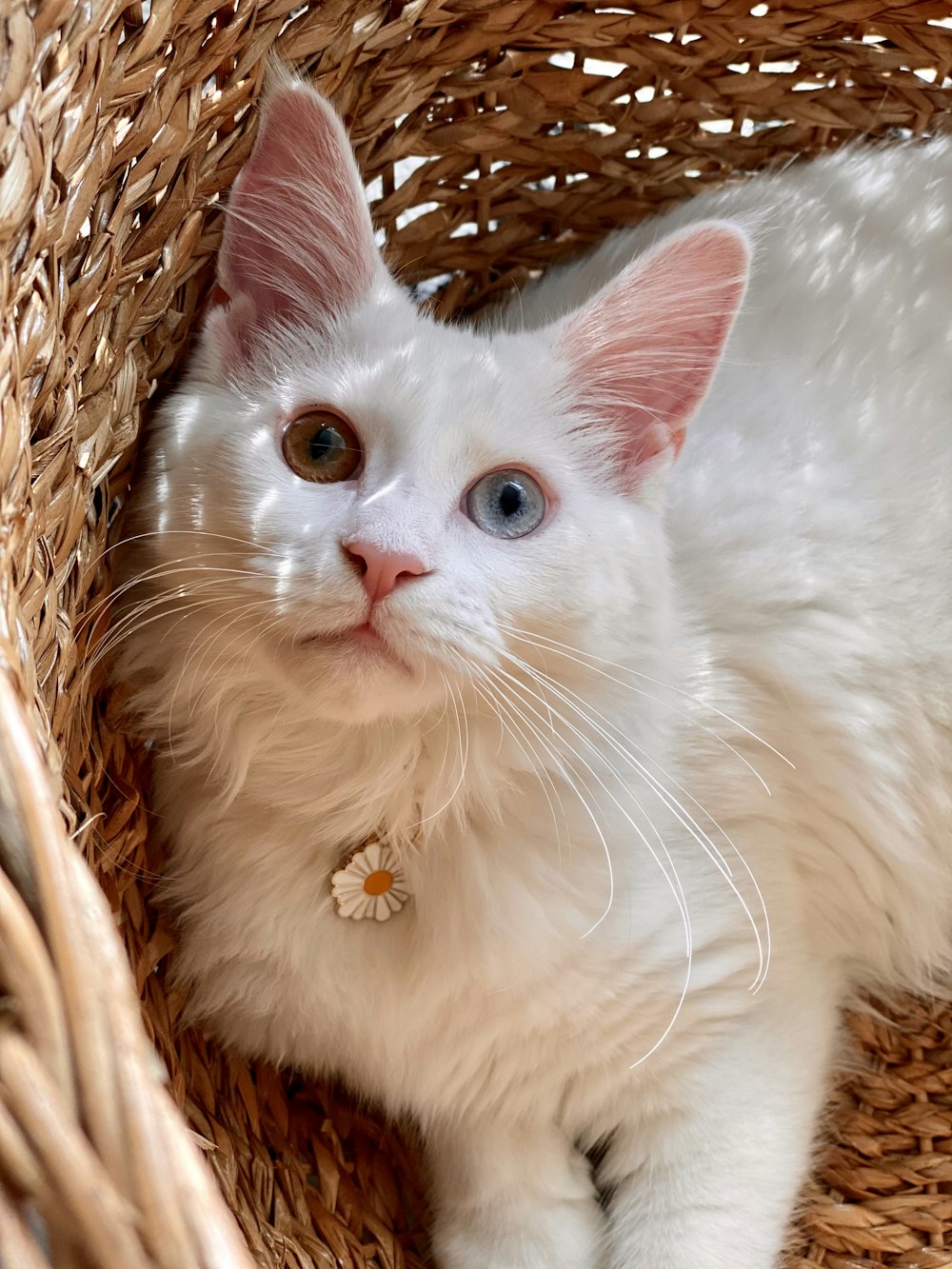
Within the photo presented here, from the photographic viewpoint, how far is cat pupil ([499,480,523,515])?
1.27m

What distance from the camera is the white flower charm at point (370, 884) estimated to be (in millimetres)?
1409

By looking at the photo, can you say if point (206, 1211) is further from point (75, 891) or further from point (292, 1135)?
point (292, 1135)

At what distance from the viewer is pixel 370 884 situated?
1.42m

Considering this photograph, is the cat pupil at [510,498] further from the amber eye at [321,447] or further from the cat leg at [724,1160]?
the cat leg at [724,1160]

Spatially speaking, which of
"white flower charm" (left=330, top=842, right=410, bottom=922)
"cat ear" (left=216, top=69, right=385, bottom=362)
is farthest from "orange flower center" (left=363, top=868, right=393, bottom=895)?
"cat ear" (left=216, top=69, right=385, bottom=362)

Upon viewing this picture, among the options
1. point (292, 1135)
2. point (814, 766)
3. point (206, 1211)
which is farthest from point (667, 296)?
point (292, 1135)

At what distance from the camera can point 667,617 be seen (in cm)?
137

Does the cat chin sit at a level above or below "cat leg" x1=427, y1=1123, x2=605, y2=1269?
above

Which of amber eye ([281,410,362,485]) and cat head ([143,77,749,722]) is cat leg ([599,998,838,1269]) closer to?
cat head ([143,77,749,722])

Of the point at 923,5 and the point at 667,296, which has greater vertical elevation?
the point at 923,5

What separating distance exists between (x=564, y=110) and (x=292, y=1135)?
5.07 feet

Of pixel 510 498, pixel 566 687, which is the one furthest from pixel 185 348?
pixel 566 687

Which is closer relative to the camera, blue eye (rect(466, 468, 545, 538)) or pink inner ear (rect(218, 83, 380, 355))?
blue eye (rect(466, 468, 545, 538))

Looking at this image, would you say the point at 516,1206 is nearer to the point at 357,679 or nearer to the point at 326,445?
the point at 357,679
